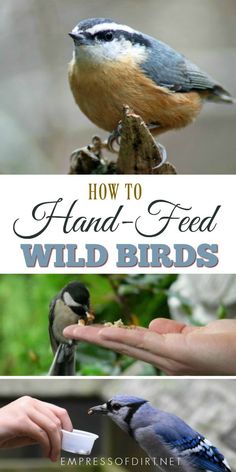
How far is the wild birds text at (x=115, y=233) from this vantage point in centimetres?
385

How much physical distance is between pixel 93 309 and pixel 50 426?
0.30m

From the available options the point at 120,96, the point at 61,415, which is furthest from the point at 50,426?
the point at 120,96

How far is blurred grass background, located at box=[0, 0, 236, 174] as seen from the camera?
12.8ft

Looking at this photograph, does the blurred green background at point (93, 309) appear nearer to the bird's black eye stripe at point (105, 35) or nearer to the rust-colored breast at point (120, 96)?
the rust-colored breast at point (120, 96)

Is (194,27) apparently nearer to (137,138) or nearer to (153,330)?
(137,138)

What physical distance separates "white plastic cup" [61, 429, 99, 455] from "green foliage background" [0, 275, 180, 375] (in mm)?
154

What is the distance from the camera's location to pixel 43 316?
388 cm

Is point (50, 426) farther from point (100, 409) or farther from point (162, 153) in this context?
point (162, 153)

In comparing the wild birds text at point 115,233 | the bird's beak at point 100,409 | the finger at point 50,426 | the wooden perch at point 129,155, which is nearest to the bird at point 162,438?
the bird's beak at point 100,409

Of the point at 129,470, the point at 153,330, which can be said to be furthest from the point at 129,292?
the point at 129,470

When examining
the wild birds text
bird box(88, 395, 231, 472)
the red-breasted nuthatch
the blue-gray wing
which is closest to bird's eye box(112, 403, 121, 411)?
bird box(88, 395, 231, 472)

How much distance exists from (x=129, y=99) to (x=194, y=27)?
25cm

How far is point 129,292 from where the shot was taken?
4.01 m

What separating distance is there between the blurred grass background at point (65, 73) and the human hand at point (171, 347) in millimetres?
397
